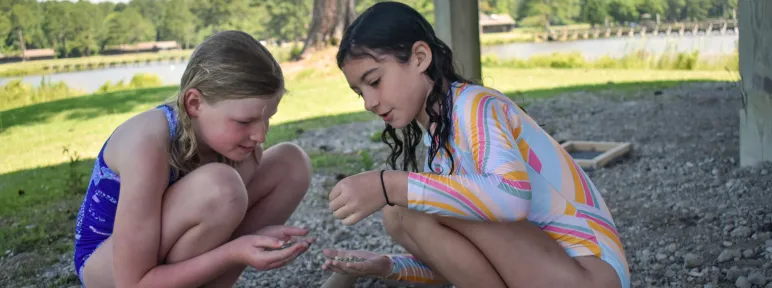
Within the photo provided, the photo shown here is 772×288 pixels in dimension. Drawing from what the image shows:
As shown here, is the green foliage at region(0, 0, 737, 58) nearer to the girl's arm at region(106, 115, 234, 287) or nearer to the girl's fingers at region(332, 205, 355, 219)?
the girl's arm at region(106, 115, 234, 287)

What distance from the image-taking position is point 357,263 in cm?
269

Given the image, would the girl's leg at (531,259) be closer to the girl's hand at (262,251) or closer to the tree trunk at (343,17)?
the girl's hand at (262,251)

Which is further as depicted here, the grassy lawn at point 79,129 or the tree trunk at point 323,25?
the tree trunk at point 323,25

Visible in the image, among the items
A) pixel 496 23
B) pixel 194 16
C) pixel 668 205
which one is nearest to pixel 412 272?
pixel 668 205

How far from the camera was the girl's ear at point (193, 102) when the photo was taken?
2.48 m

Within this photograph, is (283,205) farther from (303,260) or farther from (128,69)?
(128,69)

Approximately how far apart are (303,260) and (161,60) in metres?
9.68

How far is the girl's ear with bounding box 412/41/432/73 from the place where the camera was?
2398 mm

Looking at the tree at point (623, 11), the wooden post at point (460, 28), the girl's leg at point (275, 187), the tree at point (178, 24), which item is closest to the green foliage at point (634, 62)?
the tree at point (623, 11)

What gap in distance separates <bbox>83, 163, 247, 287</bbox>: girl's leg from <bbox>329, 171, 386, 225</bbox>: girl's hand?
0.40 meters

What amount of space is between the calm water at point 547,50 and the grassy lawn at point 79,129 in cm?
29

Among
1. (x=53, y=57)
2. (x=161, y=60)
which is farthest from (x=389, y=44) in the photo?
(x=161, y=60)

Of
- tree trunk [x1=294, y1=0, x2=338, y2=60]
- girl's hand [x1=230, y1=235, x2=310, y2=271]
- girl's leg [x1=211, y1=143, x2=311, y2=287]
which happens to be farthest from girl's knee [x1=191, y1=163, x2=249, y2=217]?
tree trunk [x1=294, y1=0, x2=338, y2=60]

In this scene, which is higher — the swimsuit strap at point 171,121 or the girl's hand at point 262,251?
the swimsuit strap at point 171,121
